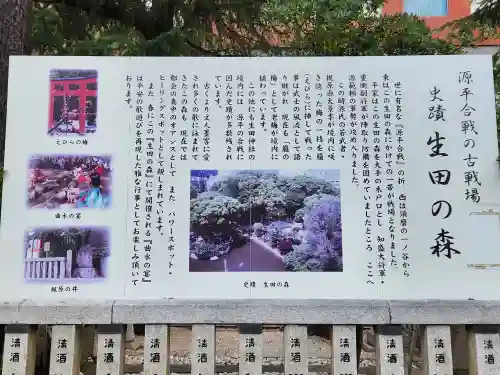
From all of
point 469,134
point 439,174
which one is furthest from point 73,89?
point 469,134

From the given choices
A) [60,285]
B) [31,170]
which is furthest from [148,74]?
[60,285]

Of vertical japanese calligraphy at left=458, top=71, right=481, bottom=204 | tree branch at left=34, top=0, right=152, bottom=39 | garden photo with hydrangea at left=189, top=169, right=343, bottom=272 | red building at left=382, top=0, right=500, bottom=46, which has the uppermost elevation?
red building at left=382, top=0, right=500, bottom=46

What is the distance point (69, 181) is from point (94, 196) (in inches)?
8.3

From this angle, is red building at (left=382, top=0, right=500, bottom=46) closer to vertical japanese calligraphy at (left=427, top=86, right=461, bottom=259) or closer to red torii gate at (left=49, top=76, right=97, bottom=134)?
vertical japanese calligraphy at (left=427, top=86, right=461, bottom=259)

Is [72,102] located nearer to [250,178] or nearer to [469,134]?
[250,178]

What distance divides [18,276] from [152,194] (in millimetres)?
1052

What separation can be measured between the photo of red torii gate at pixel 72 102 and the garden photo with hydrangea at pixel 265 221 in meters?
0.90

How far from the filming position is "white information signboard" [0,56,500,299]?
3.07 metres

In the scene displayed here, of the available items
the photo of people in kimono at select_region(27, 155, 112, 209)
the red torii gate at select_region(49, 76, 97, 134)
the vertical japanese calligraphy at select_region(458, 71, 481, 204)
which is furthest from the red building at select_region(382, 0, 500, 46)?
the photo of people in kimono at select_region(27, 155, 112, 209)

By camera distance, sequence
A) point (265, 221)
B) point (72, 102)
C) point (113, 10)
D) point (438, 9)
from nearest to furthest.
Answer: point (265, 221), point (72, 102), point (113, 10), point (438, 9)

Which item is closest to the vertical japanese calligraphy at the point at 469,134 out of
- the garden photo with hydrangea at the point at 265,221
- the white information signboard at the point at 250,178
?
the white information signboard at the point at 250,178

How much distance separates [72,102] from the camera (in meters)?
3.28

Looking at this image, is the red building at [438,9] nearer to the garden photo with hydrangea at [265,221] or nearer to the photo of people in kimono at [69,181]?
the garden photo with hydrangea at [265,221]

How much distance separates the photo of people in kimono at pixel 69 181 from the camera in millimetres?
3166
